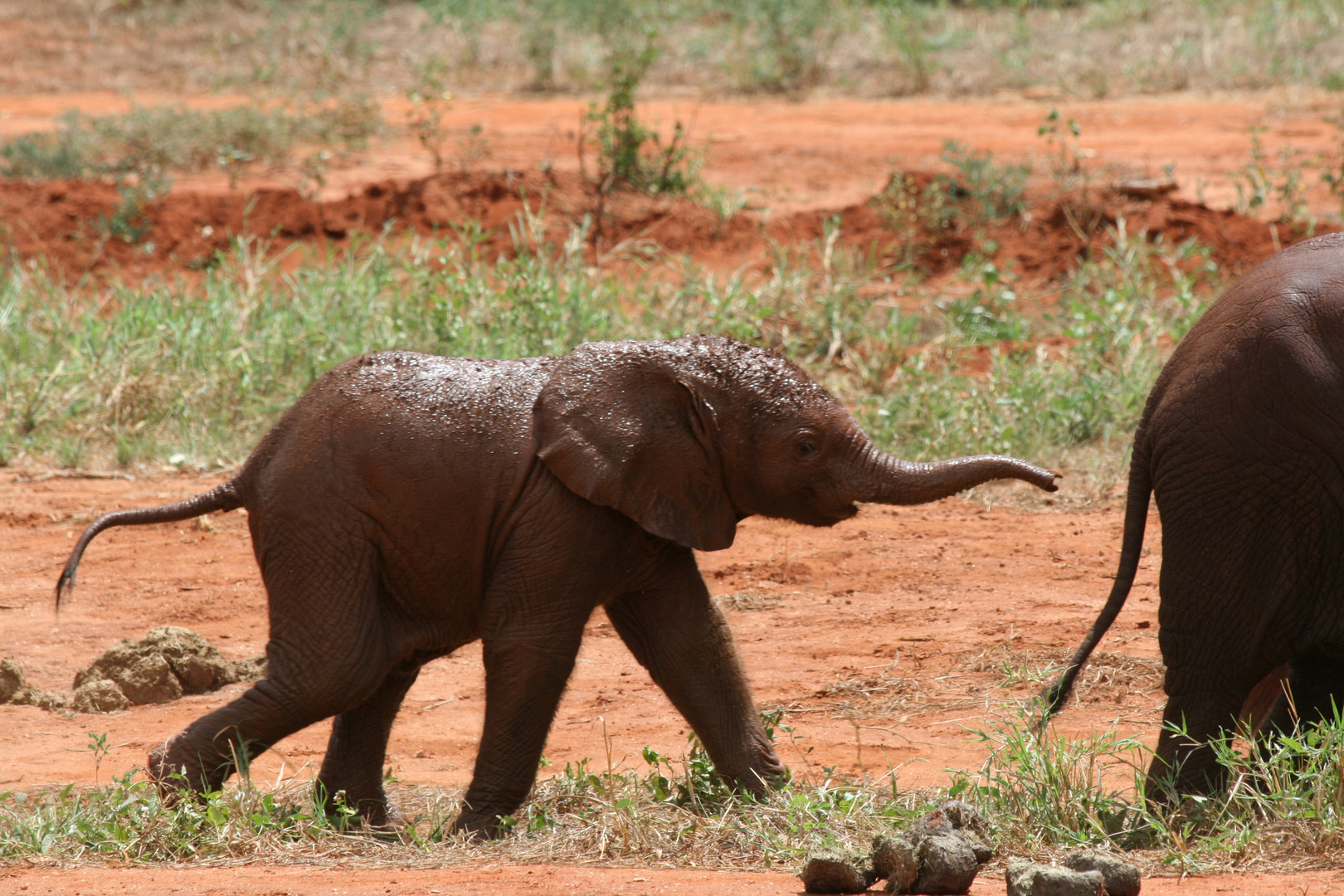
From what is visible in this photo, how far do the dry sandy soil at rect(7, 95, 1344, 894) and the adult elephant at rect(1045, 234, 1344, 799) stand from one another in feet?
1.85

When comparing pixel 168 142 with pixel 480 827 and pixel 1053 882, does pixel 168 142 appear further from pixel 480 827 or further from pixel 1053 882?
pixel 1053 882

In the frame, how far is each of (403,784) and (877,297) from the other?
21.3 feet

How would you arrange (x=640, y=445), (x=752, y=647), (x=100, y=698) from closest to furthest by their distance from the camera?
(x=640, y=445)
(x=100, y=698)
(x=752, y=647)

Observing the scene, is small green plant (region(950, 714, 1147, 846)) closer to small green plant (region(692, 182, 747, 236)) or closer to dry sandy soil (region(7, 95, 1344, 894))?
dry sandy soil (region(7, 95, 1344, 894))

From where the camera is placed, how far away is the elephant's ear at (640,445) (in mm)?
4816

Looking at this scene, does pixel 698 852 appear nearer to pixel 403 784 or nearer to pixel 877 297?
pixel 403 784

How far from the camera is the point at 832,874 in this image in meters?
3.90

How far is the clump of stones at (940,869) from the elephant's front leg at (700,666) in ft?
3.35

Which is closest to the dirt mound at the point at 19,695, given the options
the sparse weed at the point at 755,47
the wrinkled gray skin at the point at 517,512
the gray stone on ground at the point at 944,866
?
the wrinkled gray skin at the point at 517,512

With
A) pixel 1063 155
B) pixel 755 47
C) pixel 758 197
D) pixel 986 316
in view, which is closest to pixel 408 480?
pixel 986 316

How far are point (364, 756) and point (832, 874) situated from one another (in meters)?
1.95

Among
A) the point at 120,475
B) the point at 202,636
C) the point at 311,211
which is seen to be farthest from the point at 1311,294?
the point at 311,211

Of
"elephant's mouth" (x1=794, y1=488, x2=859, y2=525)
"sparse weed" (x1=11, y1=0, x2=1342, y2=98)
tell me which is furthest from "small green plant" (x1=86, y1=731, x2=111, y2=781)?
"sparse weed" (x1=11, y1=0, x2=1342, y2=98)

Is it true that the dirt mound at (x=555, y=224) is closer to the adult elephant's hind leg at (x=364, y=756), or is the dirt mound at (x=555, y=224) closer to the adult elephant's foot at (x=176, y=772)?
the adult elephant's hind leg at (x=364, y=756)
